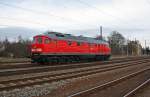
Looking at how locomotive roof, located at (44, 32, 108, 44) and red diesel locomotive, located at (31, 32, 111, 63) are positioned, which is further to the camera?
locomotive roof, located at (44, 32, 108, 44)

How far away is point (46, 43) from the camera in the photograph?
31234mm

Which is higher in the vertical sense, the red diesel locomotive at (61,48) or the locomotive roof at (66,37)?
the locomotive roof at (66,37)

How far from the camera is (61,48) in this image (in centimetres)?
3306

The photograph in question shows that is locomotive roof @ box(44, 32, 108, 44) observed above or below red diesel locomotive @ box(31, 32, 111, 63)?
above

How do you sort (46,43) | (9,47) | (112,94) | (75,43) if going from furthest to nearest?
(9,47) < (75,43) < (46,43) < (112,94)

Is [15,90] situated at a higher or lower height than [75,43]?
lower

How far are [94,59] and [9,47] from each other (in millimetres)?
25847

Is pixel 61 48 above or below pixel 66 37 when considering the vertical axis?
below

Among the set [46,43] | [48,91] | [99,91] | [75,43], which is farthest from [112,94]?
[75,43]

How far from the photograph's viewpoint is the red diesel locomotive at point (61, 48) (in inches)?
1217

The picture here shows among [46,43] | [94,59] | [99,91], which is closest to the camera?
[99,91]

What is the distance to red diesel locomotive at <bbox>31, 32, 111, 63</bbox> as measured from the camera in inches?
1217

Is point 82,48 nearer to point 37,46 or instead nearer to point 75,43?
point 75,43

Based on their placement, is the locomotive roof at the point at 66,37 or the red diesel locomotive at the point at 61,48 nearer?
the red diesel locomotive at the point at 61,48
